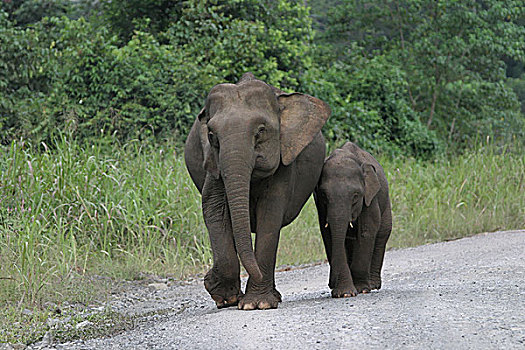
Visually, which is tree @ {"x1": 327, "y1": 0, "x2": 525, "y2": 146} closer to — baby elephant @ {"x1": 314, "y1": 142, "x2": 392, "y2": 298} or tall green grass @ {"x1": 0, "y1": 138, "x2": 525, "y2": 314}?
tall green grass @ {"x1": 0, "y1": 138, "x2": 525, "y2": 314}

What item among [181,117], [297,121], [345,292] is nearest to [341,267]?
[345,292]

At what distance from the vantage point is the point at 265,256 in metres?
6.39

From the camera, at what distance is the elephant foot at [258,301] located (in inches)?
246

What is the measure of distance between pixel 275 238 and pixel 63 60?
10729 mm

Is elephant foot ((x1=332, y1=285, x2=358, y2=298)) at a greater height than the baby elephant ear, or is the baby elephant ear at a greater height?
the baby elephant ear

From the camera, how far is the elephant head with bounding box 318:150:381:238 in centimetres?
685

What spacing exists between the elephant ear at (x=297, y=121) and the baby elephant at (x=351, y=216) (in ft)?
2.26

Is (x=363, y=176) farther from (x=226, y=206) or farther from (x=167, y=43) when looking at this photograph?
(x=167, y=43)

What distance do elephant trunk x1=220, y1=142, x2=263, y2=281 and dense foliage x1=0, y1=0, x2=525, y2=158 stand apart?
5.64 metres

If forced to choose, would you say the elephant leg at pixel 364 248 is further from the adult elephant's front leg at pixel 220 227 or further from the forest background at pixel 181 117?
the forest background at pixel 181 117

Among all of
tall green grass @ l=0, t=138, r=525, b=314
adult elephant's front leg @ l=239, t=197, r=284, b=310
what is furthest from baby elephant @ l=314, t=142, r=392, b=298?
tall green grass @ l=0, t=138, r=525, b=314

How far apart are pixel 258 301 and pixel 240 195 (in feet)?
3.36

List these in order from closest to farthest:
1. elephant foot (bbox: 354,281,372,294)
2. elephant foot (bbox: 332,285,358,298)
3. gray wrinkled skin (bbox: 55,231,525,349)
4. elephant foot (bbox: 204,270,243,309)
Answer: gray wrinkled skin (bbox: 55,231,525,349), elephant foot (bbox: 204,270,243,309), elephant foot (bbox: 332,285,358,298), elephant foot (bbox: 354,281,372,294)

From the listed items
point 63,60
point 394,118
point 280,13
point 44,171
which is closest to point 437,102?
point 394,118
